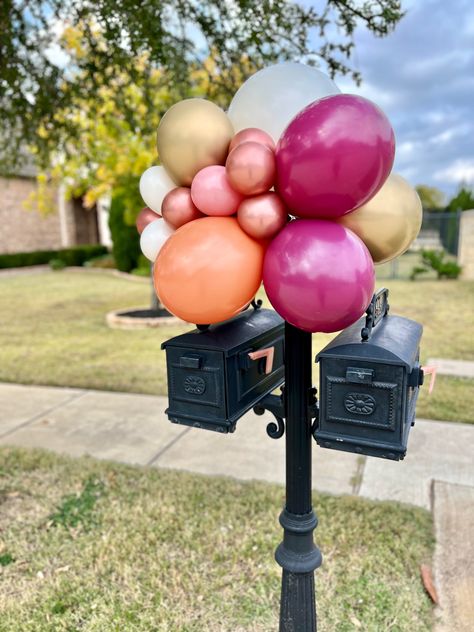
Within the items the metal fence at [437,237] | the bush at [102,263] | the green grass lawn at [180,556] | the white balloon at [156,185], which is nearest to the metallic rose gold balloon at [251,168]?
the white balloon at [156,185]

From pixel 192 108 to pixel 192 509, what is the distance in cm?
237

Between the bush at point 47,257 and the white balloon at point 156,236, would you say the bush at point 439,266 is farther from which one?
the bush at point 47,257

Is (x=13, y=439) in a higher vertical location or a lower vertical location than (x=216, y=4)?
lower

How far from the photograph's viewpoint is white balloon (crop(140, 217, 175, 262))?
5.48 feet

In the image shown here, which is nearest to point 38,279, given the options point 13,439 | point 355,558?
point 13,439

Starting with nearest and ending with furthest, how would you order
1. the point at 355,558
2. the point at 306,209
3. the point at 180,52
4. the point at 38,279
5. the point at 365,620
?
the point at 306,209 < the point at 365,620 < the point at 355,558 < the point at 180,52 < the point at 38,279

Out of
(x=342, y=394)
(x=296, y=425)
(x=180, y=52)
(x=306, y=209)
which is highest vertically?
(x=180, y=52)

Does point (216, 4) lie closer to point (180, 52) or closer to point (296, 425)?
point (180, 52)

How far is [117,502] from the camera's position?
3.16m

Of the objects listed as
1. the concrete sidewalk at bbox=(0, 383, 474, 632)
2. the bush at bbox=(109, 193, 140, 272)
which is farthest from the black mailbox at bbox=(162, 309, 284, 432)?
the bush at bbox=(109, 193, 140, 272)

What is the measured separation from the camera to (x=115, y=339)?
25.6 feet

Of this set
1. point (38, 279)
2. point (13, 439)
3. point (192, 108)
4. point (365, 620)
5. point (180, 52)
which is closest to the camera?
point (192, 108)

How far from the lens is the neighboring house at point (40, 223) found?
21547mm

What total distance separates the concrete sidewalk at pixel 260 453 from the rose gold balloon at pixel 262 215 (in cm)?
192
